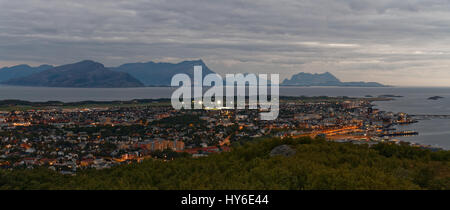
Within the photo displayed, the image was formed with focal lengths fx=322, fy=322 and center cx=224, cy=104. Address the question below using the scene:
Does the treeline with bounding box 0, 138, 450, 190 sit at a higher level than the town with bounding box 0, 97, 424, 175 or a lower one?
higher

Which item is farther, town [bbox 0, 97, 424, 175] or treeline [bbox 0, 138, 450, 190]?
town [bbox 0, 97, 424, 175]

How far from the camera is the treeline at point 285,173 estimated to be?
28.0 ft

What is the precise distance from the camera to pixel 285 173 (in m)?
9.21

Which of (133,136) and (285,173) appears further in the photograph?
(133,136)

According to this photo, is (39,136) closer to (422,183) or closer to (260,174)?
(260,174)

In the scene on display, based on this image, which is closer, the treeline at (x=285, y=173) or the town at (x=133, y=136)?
the treeline at (x=285, y=173)

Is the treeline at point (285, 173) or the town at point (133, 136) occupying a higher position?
the treeline at point (285, 173)

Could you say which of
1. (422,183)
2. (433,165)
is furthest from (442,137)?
(422,183)

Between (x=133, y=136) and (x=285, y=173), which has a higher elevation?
(x=285, y=173)

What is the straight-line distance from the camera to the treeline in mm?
8530
